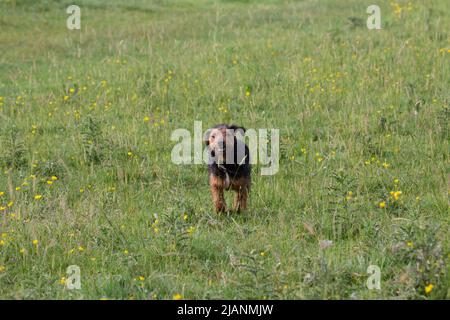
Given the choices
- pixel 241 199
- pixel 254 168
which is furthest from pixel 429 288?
pixel 254 168

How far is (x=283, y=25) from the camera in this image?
667 inches

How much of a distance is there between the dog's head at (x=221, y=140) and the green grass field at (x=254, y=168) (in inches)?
24.1

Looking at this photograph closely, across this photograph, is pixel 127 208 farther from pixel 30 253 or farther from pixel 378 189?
pixel 378 189

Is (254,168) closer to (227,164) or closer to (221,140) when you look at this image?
(227,164)

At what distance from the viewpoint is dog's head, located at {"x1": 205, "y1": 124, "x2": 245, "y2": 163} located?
707cm

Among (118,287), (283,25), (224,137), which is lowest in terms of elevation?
(118,287)

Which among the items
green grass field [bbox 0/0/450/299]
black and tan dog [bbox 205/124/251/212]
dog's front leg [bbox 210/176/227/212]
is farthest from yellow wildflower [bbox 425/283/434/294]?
dog's front leg [bbox 210/176/227/212]

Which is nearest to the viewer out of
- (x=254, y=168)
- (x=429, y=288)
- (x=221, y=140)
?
(x=429, y=288)

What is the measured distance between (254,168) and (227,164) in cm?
163

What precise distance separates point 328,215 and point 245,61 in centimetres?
658

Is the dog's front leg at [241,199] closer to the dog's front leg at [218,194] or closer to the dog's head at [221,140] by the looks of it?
the dog's front leg at [218,194]

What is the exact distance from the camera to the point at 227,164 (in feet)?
A: 23.7

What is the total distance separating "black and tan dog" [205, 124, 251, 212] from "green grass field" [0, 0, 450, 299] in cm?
21

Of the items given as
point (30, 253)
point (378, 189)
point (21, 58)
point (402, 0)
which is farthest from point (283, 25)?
point (30, 253)
